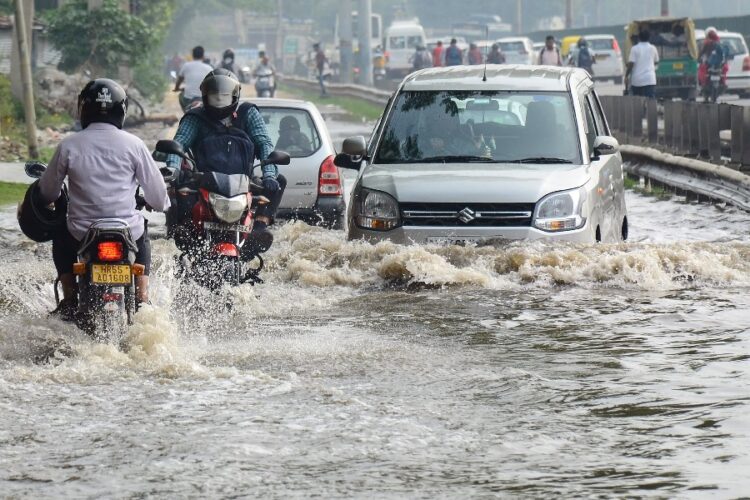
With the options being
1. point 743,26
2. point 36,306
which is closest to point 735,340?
point 36,306

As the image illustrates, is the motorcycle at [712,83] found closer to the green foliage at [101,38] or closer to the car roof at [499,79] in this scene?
the green foliage at [101,38]

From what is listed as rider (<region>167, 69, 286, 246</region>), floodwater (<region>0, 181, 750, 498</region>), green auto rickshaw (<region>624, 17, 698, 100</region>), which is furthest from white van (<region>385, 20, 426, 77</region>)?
rider (<region>167, 69, 286, 246</region>)

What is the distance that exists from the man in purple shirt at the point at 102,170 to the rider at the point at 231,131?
1.64 m

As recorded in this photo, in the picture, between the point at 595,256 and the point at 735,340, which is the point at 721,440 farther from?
the point at 595,256

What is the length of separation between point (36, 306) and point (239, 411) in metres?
3.81

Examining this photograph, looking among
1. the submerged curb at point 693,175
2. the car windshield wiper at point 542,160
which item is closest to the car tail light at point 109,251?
the car windshield wiper at point 542,160

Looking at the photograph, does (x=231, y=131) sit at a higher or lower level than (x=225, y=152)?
higher

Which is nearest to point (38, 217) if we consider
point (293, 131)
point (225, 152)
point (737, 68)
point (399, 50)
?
point (225, 152)

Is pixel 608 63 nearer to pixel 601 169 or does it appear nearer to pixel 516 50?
pixel 516 50

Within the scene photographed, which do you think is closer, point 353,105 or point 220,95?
point 220,95

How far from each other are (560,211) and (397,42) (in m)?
63.8

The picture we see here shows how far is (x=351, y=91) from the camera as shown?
58.5 metres

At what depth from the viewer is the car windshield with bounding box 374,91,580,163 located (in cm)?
1277

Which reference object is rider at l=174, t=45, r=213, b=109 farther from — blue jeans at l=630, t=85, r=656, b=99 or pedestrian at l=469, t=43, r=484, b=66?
pedestrian at l=469, t=43, r=484, b=66
